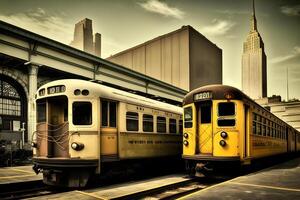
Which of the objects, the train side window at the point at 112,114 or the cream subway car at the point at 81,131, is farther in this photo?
the train side window at the point at 112,114

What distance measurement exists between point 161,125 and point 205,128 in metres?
2.40

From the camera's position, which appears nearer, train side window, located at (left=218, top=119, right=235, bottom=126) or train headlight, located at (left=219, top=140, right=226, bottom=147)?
train headlight, located at (left=219, top=140, right=226, bottom=147)

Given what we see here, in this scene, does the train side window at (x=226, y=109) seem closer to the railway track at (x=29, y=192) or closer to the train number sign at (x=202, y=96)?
the train number sign at (x=202, y=96)

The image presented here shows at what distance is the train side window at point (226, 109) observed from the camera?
979 centimetres

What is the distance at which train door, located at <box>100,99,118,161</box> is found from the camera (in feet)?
28.3

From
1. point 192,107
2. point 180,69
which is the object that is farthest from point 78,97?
point 180,69

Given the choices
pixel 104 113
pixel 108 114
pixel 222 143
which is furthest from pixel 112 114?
pixel 222 143

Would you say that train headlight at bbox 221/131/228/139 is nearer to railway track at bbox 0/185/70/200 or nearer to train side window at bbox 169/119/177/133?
train side window at bbox 169/119/177/133

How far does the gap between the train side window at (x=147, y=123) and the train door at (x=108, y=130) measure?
1.83 metres

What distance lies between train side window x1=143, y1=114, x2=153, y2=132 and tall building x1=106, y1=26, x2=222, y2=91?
165 feet

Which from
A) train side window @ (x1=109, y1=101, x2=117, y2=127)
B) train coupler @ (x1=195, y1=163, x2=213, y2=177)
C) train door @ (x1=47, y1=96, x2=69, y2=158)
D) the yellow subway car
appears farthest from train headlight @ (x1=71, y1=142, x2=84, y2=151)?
train coupler @ (x1=195, y1=163, x2=213, y2=177)

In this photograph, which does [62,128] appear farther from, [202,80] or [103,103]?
[202,80]

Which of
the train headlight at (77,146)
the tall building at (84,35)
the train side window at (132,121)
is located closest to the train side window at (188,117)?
the train side window at (132,121)

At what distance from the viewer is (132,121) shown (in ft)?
32.9
